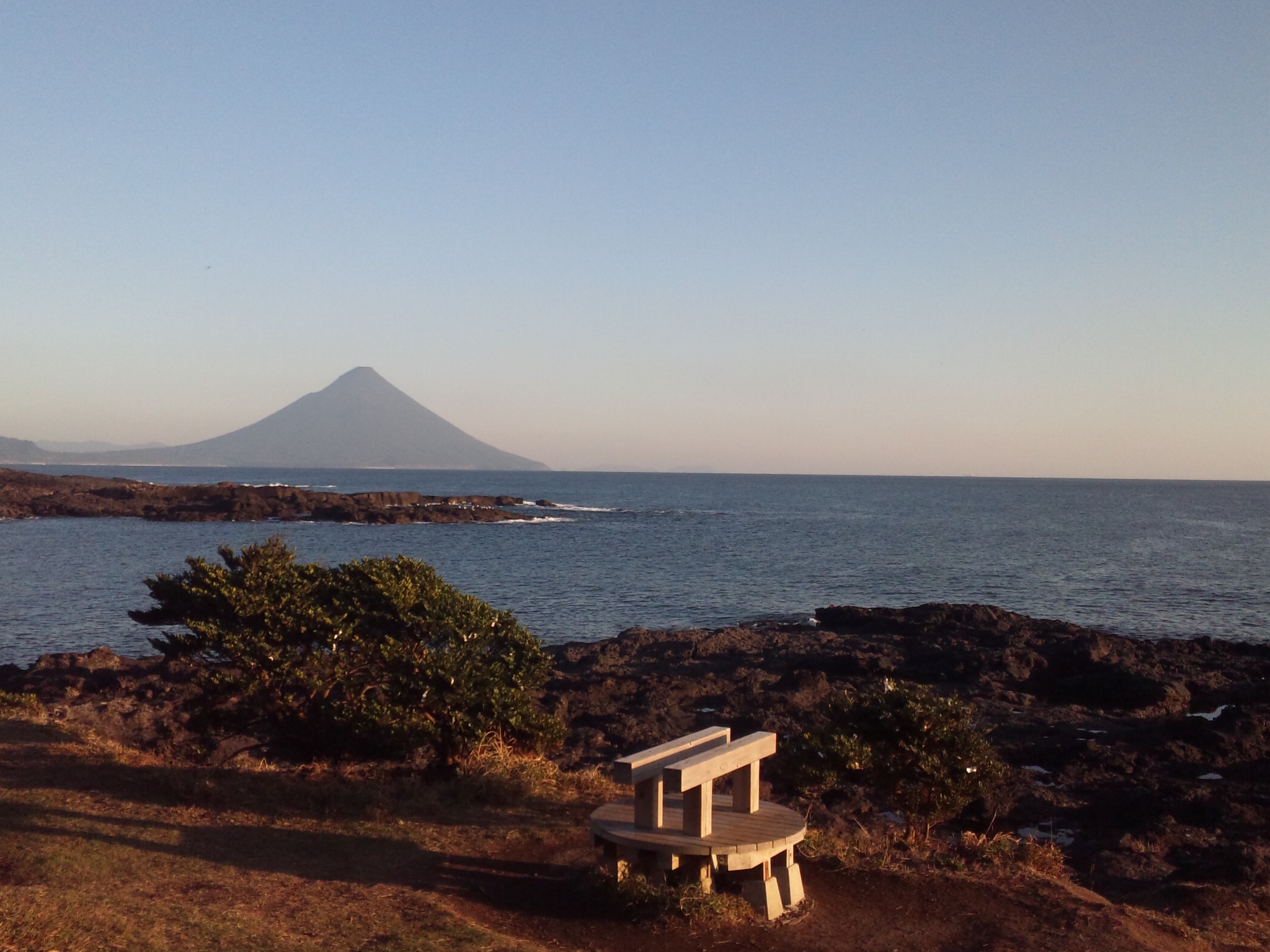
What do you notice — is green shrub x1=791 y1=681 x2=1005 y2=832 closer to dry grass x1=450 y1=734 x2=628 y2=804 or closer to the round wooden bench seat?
the round wooden bench seat

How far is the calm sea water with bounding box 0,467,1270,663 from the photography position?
3397 centimetres

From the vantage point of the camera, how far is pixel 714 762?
7.30 m

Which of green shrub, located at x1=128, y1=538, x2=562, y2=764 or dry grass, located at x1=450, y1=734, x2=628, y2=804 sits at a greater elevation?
green shrub, located at x1=128, y1=538, x2=562, y2=764

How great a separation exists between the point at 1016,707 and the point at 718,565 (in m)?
30.7

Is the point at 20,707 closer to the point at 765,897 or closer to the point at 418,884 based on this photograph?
the point at 418,884

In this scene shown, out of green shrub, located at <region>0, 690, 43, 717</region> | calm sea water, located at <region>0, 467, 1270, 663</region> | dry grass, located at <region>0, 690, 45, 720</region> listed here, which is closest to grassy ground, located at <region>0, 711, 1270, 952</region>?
dry grass, located at <region>0, 690, 45, 720</region>

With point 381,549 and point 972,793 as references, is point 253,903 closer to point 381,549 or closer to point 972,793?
point 972,793

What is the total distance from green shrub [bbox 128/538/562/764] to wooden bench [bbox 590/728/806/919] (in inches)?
116

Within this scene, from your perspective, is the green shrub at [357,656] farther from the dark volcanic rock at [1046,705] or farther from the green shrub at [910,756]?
the green shrub at [910,756]

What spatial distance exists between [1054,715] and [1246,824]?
20.9 ft

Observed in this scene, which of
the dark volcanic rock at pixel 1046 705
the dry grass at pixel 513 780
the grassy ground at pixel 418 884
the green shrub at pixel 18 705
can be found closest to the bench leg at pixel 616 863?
the grassy ground at pixel 418 884

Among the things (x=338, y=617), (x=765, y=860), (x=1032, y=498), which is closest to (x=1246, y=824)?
(x=765, y=860)

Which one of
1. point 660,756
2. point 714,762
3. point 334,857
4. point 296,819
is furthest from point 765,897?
point 296,819

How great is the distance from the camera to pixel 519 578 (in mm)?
44000
